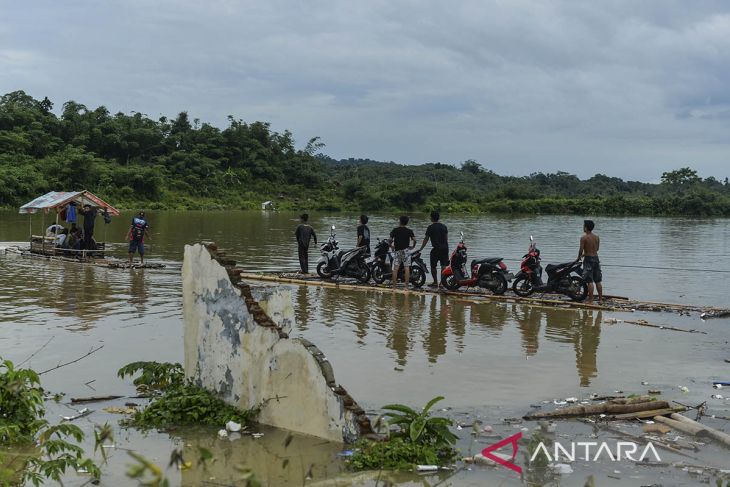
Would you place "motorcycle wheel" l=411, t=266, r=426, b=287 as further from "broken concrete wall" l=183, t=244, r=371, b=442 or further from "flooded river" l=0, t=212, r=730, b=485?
"broken concrete wall" l=183, t=244, r=371, b=442

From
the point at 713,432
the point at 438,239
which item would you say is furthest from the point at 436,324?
the point at 713,432

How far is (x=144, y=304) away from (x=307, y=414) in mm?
7960

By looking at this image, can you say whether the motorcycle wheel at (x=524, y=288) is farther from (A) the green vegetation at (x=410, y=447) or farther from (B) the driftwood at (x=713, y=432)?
(A) the green vegetation at (x=410, y=447)

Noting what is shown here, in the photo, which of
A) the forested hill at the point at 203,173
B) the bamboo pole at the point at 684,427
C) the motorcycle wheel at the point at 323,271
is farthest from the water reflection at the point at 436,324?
the forested hill at the point at 203,173

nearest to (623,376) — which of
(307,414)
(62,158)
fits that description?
(307,414)

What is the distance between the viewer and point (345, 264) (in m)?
17.3

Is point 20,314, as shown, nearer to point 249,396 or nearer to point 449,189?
point 249,396

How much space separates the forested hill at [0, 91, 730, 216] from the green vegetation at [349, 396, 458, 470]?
2049 inches

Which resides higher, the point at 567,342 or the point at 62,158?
the point at 62,158

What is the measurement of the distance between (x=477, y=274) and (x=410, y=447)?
9.99 meters

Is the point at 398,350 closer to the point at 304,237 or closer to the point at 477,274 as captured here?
the point at 477,274

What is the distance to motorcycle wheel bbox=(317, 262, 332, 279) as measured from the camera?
Answer: 1761 cm

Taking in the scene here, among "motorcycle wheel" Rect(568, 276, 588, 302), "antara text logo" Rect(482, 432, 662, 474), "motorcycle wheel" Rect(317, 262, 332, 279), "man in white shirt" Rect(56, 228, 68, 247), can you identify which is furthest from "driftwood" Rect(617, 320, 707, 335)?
"man in white shirt" Rect(56, 228, 68, 247)

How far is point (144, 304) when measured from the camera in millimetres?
13695
